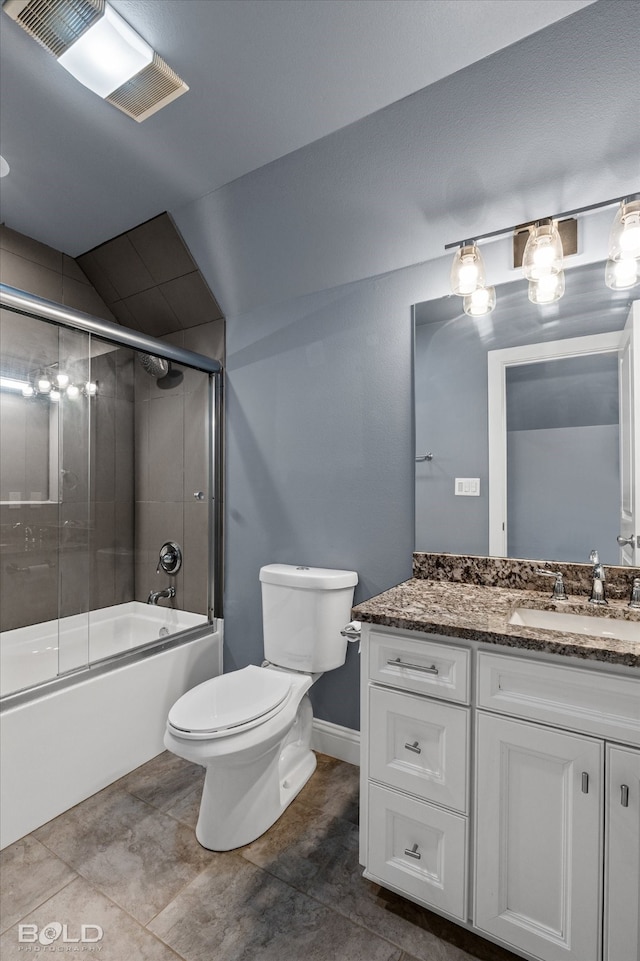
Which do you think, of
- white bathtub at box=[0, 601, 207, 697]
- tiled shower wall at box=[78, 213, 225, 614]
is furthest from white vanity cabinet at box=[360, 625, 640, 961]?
tiled shower wall at box=[78, 213, 225, 614]

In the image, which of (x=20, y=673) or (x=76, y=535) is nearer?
(x=20, y=673)

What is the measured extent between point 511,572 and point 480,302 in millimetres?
969

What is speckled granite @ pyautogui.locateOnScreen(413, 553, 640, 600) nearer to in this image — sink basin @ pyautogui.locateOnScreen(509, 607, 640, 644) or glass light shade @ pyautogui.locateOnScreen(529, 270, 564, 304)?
sink basin @ pyautogui.locateOnScreen(509, 607, 640, 644)

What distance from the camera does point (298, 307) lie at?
7.07 feet

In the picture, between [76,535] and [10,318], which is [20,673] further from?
[10,318]

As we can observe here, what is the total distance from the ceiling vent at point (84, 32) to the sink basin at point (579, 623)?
1856 millimetres

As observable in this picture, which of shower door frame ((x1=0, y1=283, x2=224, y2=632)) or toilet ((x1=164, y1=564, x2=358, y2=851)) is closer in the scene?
toilet ((x1=164, y1=564, x2=358, y2=851))

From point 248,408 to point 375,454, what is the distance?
0.75m

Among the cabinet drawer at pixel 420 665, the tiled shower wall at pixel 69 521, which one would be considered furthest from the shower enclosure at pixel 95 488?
the cabinet drawer at pixel 420 665

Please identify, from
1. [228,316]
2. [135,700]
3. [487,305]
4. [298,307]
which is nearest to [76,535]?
[135,700]

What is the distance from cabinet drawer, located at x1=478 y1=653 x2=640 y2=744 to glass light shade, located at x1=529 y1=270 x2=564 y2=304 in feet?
3.83

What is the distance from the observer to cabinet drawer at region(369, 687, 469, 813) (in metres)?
1.15

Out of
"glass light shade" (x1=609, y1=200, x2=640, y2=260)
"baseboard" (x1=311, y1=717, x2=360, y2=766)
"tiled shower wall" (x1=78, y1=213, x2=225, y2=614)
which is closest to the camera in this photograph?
"glass light shade" (x1=609, y1=200, x2=640, y2=260)

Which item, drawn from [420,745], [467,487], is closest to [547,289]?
[467,487]
